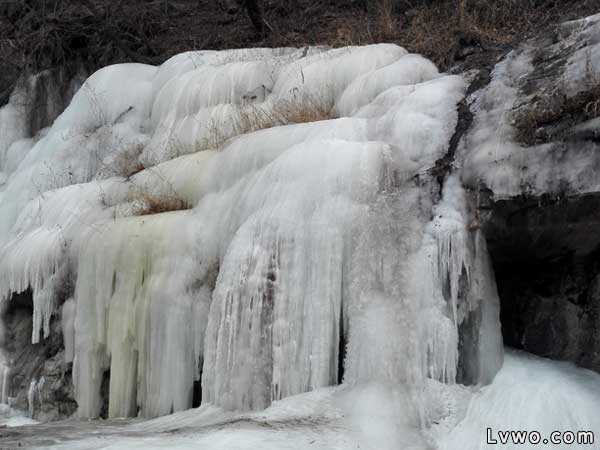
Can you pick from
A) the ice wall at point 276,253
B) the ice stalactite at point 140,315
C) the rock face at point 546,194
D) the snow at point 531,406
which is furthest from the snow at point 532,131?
the ice stalactite at point 140,315

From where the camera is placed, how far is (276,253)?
5.04 m

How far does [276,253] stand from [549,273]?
1981 mm

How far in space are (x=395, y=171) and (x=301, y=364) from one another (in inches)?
61.0

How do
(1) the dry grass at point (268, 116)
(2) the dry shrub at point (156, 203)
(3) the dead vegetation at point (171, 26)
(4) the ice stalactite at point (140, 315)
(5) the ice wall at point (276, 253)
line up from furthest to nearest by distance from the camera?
(3) the dead vegetation at point (171, 26) < (1) the dry grass at point (268, 116) < (2) the dry shrub at point (156, 203) < (4) the ice stalactite at point (140, 315) < (5) the ice wall at point (276, 253)

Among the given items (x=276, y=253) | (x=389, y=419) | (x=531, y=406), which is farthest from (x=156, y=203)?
(x=531, y=406)

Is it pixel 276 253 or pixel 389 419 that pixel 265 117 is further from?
pixel 389 419

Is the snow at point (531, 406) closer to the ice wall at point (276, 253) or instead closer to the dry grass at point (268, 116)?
the ice wall at point (276, 253)

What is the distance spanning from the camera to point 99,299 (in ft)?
19.8

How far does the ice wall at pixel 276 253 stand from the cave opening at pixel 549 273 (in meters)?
0.32

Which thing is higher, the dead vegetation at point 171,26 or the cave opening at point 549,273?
the dead vegetation at point 171,26

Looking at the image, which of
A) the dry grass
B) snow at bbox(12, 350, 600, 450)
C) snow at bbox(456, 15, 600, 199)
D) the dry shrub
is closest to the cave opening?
snow at bbox(456, 15, 600, 199)

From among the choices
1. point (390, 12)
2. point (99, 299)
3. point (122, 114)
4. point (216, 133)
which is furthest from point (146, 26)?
point (99, 299)

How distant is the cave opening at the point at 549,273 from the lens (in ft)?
15.6

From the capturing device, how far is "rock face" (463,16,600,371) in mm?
4723
